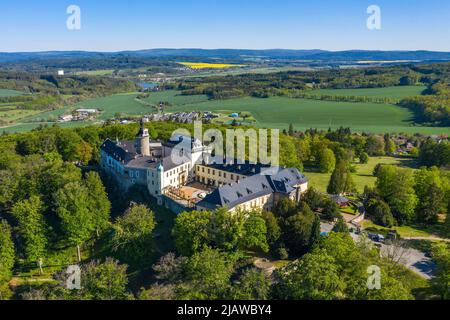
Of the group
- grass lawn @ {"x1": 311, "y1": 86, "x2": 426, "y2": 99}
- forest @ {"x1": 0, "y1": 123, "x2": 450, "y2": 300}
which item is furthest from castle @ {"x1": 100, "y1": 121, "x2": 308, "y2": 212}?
grass lawn @ {"x1": 311, "y1": 86, "x2": 426, "y2": 99}

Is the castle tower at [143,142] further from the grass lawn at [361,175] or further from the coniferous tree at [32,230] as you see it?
the grass lawn at [361,175]

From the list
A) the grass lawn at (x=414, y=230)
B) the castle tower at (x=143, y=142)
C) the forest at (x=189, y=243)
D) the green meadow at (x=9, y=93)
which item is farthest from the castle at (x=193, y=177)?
the green meadow at (x=9, y=93)

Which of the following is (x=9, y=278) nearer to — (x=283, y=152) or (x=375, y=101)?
(x=283, y=152)

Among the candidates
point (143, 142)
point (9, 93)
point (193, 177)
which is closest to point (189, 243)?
point (193, 177)

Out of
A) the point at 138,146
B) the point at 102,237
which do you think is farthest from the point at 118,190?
the point at 102,237

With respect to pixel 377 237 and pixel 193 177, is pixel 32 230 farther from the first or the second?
pixel 377 237

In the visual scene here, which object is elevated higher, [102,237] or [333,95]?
[333,95]
